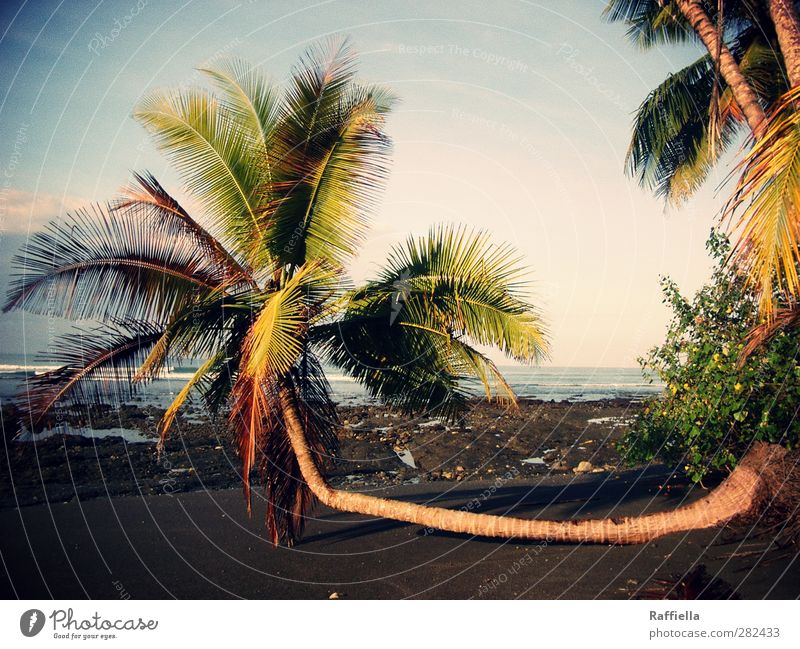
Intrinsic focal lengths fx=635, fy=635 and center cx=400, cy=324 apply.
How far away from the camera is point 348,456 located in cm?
1430

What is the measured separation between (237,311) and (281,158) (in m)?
1.94

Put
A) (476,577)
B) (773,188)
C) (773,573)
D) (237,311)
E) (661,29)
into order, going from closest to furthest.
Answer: (773,188) < (773,573) < (476,577) < (237,311) < (661,29)

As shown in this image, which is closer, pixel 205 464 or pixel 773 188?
pixel 773 188

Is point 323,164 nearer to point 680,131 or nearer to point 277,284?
point 277,284

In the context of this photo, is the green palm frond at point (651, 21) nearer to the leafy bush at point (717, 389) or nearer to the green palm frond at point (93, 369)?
the leafy bush at point (717, 389)

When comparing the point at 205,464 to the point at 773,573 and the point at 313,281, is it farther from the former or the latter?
the point at 773,573

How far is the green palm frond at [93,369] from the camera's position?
22.3 ft

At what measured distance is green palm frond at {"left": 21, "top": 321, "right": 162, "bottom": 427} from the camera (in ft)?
22.3

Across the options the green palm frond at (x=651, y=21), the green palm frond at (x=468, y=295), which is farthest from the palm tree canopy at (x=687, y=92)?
the green palm frond at (x=468, y=295)

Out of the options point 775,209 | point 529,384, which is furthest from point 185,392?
point 529,384

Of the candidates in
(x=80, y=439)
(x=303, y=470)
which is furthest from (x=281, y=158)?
(x=80, y=439)

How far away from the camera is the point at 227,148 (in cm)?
810

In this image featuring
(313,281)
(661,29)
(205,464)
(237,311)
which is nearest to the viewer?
(313,281)

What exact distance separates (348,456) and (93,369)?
7.89m
